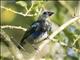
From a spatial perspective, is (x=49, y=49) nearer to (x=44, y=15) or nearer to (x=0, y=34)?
(x=44, y=15)

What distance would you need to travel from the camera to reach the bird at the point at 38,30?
2.68 m

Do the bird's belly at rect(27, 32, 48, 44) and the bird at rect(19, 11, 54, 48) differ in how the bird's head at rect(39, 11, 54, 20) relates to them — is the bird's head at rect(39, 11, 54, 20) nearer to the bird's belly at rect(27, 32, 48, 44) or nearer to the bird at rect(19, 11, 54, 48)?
the bird at rect(19, 11, 54, 48)

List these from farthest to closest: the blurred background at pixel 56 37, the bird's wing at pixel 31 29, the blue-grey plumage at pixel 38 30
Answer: the bird's wing at pixel 31 29, the blue-grey plumage at pixel 38 30, the blurred background at pixel 56 37

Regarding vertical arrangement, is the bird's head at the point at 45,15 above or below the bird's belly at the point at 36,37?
above

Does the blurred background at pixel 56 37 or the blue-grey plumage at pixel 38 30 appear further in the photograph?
the blue-grey plumage at pixel 38 30

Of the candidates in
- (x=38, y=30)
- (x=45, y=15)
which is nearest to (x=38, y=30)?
(x=38, y=30)

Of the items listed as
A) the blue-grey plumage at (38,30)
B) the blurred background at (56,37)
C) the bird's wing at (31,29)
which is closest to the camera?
the blurred background at (56,37)

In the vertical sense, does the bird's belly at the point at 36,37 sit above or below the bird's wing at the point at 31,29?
below

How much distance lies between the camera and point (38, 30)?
2.86m

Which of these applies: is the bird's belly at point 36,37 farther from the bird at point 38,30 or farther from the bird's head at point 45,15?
the bird's head at point 45,15

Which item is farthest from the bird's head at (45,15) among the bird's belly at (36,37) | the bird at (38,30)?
the bird's belly at (36,37)

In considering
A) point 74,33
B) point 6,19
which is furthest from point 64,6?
point 74,33

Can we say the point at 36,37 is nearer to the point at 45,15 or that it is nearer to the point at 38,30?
the point at 38,30

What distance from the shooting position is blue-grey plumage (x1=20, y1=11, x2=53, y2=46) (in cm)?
269
